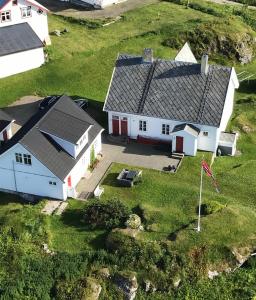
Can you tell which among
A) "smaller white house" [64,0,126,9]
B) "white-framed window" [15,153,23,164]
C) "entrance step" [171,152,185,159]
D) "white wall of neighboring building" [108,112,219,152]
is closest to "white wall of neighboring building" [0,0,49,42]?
"smaller white house" [64,0,126,9]

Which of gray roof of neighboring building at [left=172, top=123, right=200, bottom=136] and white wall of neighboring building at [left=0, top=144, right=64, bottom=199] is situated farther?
gray roof of neighboring building at [left=172, top=123, right=200, bottom=136]

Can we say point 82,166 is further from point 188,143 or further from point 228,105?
point 228,105

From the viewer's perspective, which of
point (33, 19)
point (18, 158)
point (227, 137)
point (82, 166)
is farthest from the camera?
point (33, 19)

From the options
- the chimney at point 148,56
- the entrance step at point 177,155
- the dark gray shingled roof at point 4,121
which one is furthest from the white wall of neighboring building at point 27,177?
the chimney at point 148,56

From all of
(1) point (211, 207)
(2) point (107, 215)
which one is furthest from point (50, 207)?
(1) point (211, 207)

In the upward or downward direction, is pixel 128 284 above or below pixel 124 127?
below

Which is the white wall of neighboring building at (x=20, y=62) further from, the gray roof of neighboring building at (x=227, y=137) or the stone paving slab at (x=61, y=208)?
the gray roof of neighboring building at (x=227, y=137)

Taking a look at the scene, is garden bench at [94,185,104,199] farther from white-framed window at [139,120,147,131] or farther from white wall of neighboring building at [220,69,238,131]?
white wall of neighboring building at [220,69,238,131]
